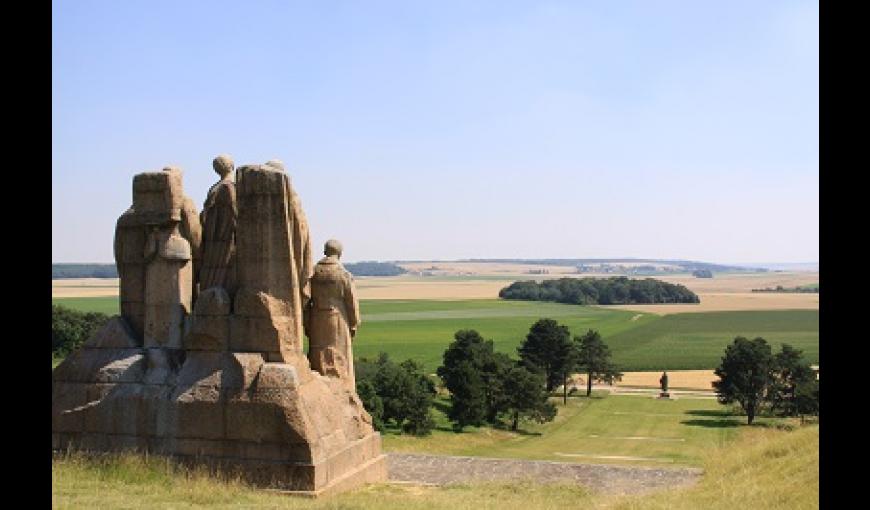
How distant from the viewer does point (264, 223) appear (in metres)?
13.4

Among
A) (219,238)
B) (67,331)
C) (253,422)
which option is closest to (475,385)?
(67,331)

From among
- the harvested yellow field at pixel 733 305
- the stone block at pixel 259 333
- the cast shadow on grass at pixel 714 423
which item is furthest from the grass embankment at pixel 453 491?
the harvested yellow field at pixel 733 305

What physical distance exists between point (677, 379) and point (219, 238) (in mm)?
53554

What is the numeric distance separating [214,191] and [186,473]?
4.96 metres

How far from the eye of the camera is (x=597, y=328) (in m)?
97.4

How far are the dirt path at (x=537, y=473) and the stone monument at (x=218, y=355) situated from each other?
6.09 ft

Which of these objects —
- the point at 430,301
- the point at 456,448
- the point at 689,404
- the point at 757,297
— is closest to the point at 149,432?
Answer: the point at 456,448

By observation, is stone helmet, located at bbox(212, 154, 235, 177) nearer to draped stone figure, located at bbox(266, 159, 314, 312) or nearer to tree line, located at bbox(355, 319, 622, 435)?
draped stone figure, located at bbox(266, 159, 314, 312)

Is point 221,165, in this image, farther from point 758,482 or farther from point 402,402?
point 402,402

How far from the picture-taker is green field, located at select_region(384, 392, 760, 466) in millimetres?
32406

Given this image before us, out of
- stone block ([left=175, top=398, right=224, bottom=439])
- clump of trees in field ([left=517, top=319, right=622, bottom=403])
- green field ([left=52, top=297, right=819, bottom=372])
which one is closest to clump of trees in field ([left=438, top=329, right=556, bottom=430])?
clump of trees in field ([left=517, top=319, right=622, bottom=403])

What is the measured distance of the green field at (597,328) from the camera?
240 ft

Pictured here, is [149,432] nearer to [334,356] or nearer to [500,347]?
[334,356]

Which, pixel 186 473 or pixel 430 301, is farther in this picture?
pixel 430 301
